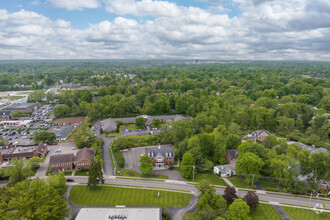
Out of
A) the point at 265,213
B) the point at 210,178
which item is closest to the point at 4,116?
the point at 210,178

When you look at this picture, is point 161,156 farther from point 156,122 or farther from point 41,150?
point 41,150

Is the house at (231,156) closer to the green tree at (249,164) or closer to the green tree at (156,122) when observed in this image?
the green tree at (249,164)

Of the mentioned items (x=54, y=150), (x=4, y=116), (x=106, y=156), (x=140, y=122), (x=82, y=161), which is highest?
(x=140, y=122)

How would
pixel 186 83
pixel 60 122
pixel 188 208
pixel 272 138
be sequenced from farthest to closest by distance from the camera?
pixel 186 83
pixel 60 122
pixel 272 138
pixel 188 208

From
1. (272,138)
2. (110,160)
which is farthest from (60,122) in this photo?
(272,138)

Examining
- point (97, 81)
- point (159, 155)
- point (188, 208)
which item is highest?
point (97, 81)

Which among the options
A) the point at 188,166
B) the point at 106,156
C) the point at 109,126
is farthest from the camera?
Result: the point at 109,126

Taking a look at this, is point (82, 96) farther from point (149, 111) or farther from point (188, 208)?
point (188, 208)
